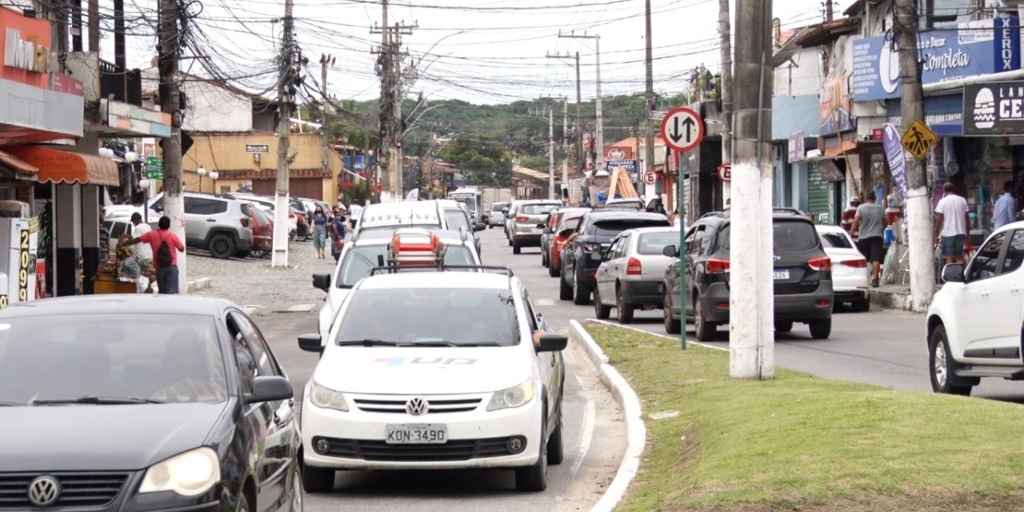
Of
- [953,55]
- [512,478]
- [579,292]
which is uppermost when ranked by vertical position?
[953,55]

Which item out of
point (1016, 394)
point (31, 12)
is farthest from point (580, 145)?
point (1016, 394)

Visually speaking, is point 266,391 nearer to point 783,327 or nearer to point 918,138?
point 783,327

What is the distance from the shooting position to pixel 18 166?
20.9 metres

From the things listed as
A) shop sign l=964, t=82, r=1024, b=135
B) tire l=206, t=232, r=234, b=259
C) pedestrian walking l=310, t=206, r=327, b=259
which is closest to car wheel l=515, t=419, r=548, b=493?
shop sign l=964, t=82, r=1024, b=135

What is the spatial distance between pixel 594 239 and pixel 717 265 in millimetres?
8554

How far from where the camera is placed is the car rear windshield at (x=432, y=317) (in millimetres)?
10461

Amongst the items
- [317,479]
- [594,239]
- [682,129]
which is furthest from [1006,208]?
[317,479]

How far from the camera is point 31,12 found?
23.8m

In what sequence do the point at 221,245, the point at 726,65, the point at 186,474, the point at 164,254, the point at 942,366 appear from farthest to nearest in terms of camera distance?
the point at 221,245
the point at 726,65
the point at 164,254
the point at 942,366
the point at 186,474

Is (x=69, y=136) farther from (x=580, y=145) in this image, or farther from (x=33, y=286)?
(x=580, y=145)

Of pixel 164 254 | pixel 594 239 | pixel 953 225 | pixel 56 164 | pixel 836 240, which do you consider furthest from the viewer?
pixel 594 239

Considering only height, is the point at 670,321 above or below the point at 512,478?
above

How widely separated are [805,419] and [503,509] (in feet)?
8.29

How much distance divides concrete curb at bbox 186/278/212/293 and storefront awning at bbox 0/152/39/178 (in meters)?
9.41
